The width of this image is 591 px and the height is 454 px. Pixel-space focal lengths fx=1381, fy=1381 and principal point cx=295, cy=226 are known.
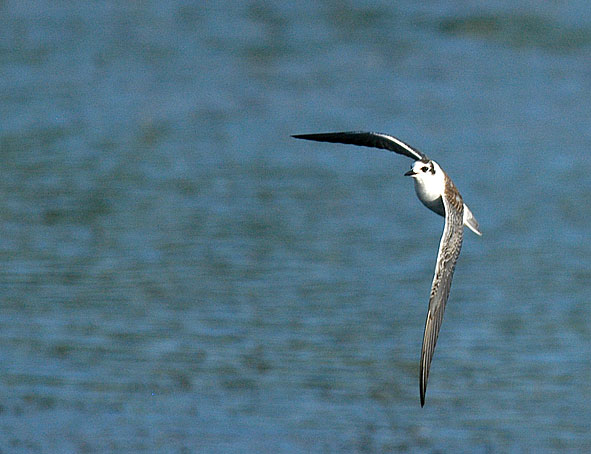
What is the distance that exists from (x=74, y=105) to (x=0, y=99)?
5.00 feet

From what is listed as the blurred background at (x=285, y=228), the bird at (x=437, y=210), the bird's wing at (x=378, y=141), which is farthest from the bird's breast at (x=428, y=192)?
the blurred background at (x=285, y=228)

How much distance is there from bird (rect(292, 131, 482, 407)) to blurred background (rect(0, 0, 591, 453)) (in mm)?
3786

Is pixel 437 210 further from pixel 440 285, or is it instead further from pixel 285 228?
pixel 285 228

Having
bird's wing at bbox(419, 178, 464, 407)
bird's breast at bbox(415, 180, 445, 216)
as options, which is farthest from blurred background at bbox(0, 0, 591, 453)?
bird's wing at bbox(419, 178, 464, 407)

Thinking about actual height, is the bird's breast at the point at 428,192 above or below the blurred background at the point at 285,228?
above

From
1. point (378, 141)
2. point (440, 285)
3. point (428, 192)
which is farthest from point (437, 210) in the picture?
point (440, 285)

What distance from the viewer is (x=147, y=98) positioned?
29453 mm

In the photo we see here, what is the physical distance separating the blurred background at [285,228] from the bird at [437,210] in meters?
3.79

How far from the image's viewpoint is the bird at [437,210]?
8758 millimetres

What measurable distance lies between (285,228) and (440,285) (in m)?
11.3

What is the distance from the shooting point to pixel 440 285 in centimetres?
890

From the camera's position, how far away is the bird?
8758 millimetres

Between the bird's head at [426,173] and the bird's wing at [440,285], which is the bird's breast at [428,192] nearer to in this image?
the bird's head at [426,173]

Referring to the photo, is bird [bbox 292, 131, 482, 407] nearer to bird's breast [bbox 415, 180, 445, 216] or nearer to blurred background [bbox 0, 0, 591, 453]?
bird's breast [bbox 415, 180, 445, 216]
